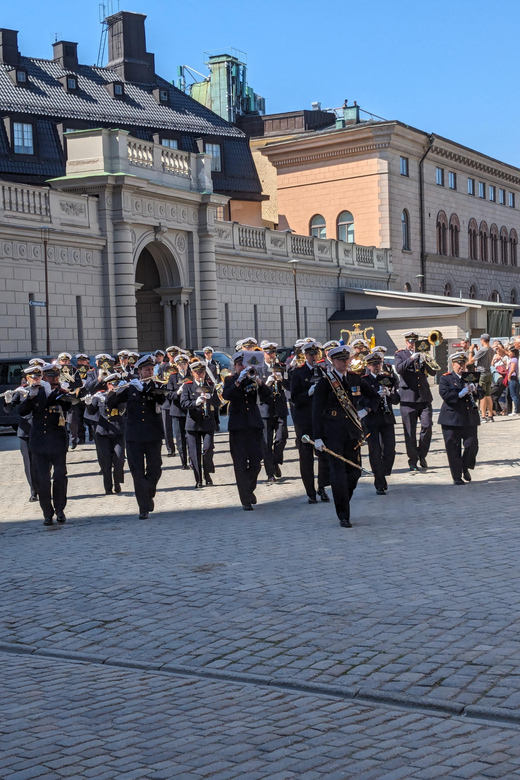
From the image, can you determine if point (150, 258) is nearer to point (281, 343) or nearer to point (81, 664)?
point (281, 343)

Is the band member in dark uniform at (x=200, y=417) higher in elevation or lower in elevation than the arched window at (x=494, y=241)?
lower

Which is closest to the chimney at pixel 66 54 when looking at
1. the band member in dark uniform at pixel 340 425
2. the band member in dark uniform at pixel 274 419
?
the band member in dark uniform at pixel 274 419

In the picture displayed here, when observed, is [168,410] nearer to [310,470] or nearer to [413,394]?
[413,394]

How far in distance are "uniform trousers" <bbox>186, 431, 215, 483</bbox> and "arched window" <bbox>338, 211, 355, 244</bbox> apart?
42.3 meters

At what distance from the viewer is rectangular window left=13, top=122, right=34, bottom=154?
4162 cm

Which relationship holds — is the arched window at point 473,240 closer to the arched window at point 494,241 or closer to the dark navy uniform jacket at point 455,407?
the arched window at point 494,241

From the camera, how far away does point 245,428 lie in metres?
13.3

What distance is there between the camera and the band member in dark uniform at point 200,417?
50.7 ft

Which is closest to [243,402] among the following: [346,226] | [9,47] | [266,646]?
[266,646]

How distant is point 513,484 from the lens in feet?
46.4

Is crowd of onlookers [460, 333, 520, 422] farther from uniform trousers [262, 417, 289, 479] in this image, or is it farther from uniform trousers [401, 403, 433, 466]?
uniform trousers [262, 417, 289, 479]

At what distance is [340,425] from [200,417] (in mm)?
4233

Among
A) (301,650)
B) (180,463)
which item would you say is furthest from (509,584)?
(180,463)

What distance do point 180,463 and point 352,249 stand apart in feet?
107
